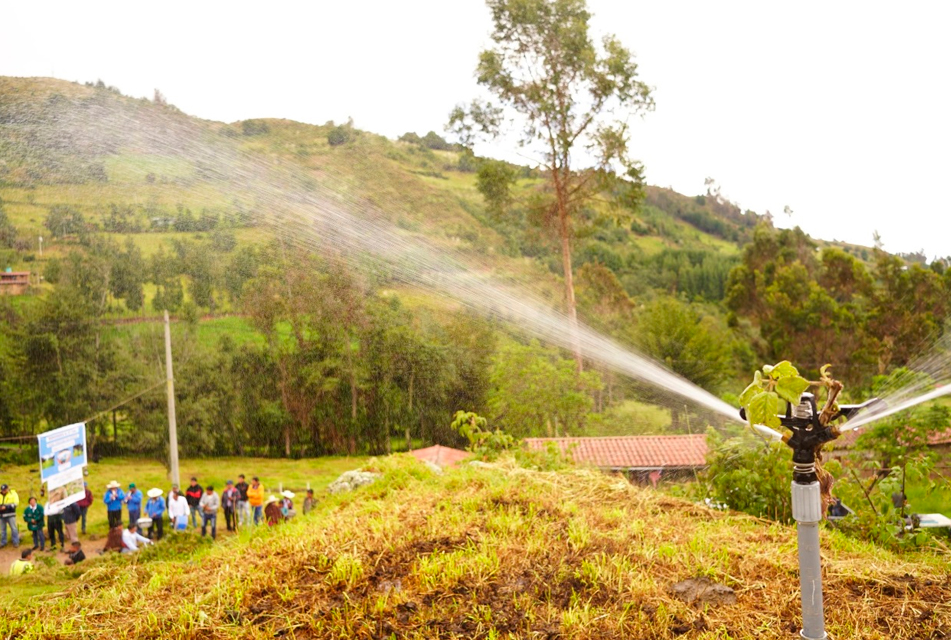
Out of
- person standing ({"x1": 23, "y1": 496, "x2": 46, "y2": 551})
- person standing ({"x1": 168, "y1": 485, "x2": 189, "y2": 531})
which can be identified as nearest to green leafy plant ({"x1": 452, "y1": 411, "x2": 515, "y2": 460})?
person standing ({"x1": 168, "y1": 485, "x2": 189, "y2": 531})

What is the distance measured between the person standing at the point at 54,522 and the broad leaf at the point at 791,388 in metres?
9.67

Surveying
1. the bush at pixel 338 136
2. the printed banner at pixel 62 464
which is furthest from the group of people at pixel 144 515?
the bush at pixel 338 136

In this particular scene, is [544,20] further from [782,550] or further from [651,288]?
[651,288]

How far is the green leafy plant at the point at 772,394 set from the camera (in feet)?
7.75

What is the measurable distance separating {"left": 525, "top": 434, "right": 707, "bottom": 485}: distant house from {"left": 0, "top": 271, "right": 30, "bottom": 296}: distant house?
536 inches

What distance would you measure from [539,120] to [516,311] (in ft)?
19.8

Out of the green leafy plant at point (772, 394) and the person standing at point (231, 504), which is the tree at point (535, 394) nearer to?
the person standing at point (231, 504)

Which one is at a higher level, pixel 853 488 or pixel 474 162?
pixel 474 162

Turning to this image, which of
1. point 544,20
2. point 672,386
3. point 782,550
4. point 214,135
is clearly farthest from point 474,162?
point 782,550

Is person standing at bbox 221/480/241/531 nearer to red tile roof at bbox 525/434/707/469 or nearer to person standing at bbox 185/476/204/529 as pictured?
person standing at bbox 185/476/204/529

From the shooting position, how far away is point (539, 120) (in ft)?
60.1

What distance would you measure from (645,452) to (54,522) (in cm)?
864

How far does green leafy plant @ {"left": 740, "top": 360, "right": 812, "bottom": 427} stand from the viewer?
2.36 meters

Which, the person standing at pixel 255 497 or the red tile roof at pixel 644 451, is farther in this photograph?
the red tile roof at pixel 644 451
